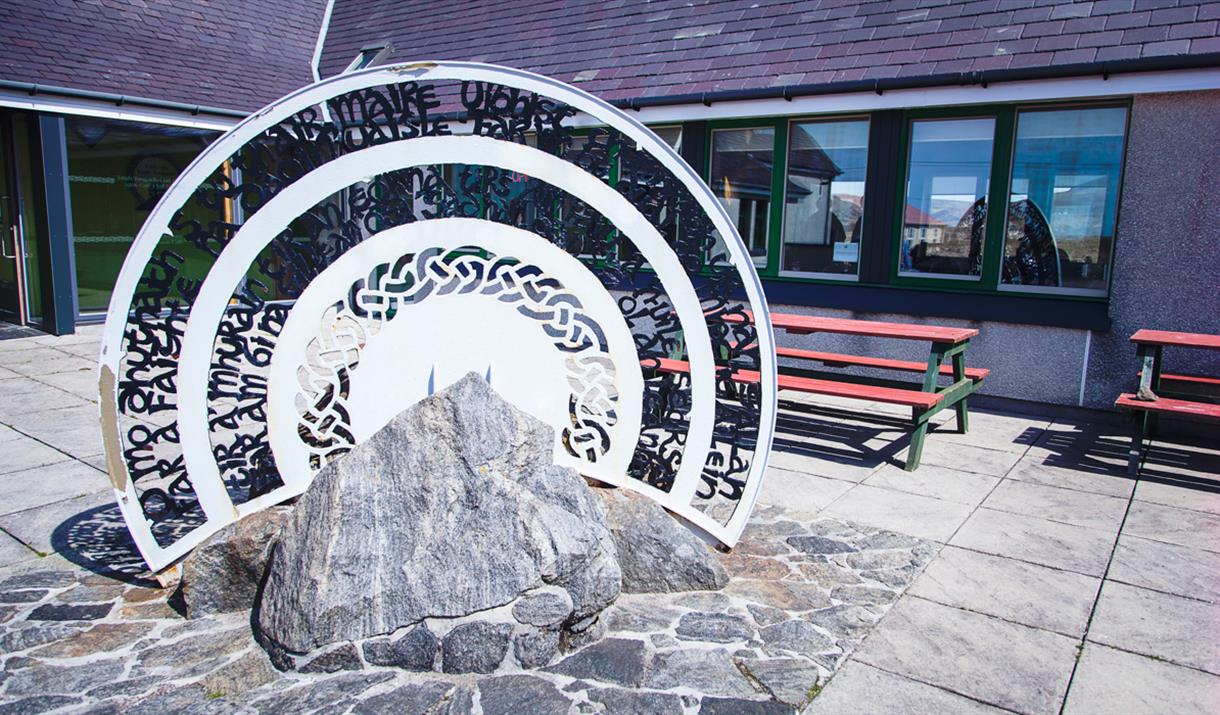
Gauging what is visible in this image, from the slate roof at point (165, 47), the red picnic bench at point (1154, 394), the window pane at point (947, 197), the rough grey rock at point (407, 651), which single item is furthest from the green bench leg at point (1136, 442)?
the slate roof at point (165, 47)

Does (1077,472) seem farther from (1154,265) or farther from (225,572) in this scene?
(225,572)

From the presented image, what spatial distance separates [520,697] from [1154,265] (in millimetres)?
6922

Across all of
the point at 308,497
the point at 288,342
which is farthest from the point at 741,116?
the point at 308,497

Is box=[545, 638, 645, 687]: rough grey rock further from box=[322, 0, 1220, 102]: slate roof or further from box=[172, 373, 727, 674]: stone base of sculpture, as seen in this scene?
box=[322, 0, 1220, 102]: slate roof

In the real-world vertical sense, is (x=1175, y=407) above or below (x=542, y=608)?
above

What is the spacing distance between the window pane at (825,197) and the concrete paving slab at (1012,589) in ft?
16.8

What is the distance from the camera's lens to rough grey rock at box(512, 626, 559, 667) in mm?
3332

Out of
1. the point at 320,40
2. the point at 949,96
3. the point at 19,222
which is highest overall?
the point at 320,40

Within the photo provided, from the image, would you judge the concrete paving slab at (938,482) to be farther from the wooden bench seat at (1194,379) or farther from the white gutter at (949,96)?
the white gutter at (949,96)

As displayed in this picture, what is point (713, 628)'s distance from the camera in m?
3.67

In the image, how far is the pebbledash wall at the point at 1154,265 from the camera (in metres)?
7.07

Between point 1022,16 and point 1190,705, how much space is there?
7.05 meters

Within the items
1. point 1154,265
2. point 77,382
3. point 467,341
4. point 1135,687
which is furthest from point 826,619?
point 77,382

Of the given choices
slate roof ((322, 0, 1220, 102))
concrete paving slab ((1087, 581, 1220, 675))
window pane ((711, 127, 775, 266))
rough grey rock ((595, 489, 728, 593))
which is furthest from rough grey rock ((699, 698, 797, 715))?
window pane ((711, 127, 775, 266))
